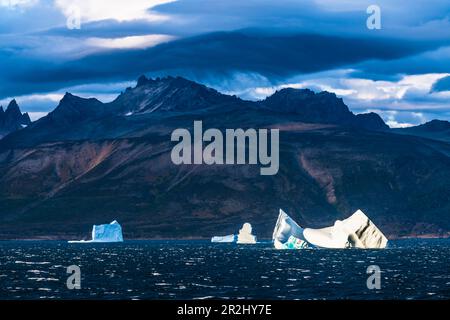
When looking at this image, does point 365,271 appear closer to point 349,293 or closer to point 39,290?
point 349,293

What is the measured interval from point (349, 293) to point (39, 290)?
107ft

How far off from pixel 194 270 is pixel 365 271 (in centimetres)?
2569

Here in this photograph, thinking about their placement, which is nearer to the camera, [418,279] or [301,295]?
[301,295]

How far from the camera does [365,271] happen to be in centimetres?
12600

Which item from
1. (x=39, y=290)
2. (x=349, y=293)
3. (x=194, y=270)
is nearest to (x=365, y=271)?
(x=194, y=270)
